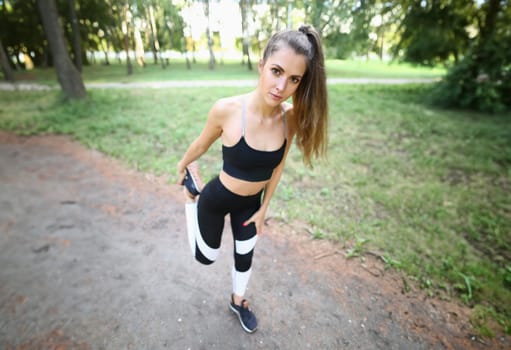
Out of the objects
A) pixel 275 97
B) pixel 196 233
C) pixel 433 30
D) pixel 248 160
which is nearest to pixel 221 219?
pixel 196 233

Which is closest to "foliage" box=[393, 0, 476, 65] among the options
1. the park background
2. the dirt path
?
the park background

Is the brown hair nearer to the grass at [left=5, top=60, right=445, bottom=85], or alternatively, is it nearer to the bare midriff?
the bare midriff

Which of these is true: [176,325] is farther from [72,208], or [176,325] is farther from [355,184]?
[355,184]

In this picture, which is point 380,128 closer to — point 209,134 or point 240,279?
point 240,279

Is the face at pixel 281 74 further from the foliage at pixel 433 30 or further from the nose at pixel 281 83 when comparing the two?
the foliage at pixel 433 30

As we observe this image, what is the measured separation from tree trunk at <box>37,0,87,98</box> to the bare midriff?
1011 cm

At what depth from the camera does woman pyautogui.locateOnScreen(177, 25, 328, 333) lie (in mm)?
1492

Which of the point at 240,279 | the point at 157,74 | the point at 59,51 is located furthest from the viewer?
the point at 157,74

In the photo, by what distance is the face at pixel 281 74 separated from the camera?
1.45 metres

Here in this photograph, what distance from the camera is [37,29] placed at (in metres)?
21.3

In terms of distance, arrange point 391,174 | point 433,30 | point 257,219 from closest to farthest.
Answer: point 257,219, point 391,174, point 433,30

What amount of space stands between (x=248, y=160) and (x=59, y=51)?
1042cm

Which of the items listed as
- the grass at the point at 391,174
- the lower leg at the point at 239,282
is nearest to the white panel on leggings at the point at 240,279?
the lower leg at the point at 239,282

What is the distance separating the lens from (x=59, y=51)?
8.94 meters
